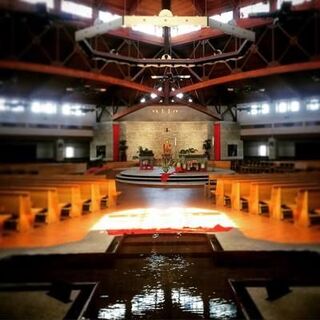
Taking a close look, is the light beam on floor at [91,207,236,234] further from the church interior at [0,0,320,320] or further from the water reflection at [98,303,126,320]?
the water reflection at [98,303,126,320]

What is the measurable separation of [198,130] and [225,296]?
58.9 ft

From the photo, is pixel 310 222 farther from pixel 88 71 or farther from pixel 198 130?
pixel 198 130

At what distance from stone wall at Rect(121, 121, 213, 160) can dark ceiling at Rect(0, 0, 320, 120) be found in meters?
1.47

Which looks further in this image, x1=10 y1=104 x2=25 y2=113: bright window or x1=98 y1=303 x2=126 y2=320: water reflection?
x1=98 y1=303 x2=126 y2=320: water reflection

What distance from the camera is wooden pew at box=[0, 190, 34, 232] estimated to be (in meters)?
4.96

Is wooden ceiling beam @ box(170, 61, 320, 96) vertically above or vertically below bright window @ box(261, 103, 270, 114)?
above

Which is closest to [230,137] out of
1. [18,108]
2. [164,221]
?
[164,221]

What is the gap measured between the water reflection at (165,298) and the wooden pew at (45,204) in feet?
8.61

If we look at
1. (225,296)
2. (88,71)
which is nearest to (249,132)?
(88,71)

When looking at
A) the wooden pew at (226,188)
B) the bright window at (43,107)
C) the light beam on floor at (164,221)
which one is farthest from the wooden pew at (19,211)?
the wooden pew at (226,188)

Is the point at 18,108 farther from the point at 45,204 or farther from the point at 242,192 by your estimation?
the point at 242,192

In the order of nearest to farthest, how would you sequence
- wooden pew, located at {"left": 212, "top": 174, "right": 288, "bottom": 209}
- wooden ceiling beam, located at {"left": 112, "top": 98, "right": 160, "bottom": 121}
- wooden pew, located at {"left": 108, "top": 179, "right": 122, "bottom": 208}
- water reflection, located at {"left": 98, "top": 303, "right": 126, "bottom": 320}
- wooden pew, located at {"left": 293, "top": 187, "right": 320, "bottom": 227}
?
water reflection, located at {"left": 98, "top": 303, "right": 126, "bottom": 320} → wooden pew, located at {"left": 293, "top": 187, "right": 320, "bottom": 227} → wooden pew, located at {"left": 108, "top": 179, "right": 122, "bottom": 208} → wooden pew, located at {"left": 212, "top": 174, "right": 288, "bottom": 209} → wooden ceiling beam, located at {"left": 112, "top": 98, "right": 160, "bottom": 121}

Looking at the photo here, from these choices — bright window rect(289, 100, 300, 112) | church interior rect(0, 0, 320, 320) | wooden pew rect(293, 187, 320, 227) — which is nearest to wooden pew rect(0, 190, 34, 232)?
church interior rect(0, 0, 320, 320)

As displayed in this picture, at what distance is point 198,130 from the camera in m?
20.8
